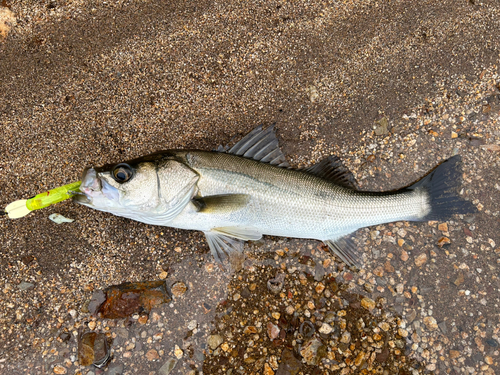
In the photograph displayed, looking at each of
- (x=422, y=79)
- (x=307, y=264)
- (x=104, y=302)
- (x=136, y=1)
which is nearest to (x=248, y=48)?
(x=136, y=1)

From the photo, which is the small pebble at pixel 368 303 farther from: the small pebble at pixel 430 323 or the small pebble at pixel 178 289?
the small pebble at pixel 178 289

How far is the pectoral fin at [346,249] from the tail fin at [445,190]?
0.71 meters

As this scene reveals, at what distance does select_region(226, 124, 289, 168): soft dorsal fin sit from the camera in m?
2.79

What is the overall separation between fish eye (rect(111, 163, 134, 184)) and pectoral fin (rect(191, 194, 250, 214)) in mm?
552

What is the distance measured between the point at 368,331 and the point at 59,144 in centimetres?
350

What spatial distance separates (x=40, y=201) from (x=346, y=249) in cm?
278

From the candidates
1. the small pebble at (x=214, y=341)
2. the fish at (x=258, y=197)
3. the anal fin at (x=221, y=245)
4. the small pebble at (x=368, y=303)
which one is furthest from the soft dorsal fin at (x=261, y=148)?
the small pebble at (x=214, y=341)

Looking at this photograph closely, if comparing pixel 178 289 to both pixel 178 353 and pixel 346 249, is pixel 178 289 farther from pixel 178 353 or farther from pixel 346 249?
pixel 346 249

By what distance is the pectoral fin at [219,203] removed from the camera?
256 cm

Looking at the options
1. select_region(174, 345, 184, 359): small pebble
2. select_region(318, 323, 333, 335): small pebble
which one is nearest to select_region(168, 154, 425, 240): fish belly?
select_region(318, 323, 333, 335): small pebble

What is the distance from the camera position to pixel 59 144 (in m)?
→ 2.97

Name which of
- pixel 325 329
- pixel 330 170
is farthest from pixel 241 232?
pixel 325 329

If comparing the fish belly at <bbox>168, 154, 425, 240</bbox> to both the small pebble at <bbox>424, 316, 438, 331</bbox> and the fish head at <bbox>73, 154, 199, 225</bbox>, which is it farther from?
the small pebble at <bbox>424, 316, 438, 331</bbox>

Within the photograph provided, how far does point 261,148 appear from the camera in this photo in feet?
9.24
